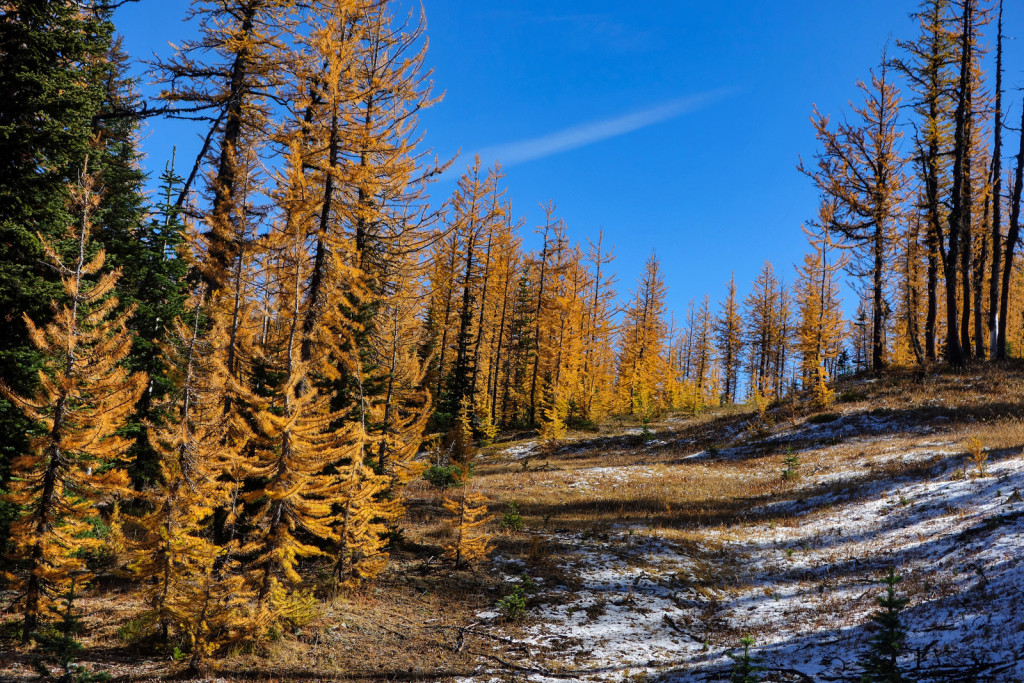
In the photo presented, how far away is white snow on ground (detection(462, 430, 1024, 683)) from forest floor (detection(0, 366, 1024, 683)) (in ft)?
0.14

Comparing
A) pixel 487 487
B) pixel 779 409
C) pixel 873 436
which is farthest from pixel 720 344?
pixel 487 487

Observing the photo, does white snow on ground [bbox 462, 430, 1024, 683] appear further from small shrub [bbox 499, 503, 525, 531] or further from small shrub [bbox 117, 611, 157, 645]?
small shrub [bbox 117, 611, 157, 645]

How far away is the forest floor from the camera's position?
741 cm

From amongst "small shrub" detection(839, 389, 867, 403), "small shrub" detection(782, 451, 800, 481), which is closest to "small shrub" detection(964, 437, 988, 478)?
"small shrub" detection(782, 451, 800, 481)

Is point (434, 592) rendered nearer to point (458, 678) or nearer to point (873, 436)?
point (458, 678)

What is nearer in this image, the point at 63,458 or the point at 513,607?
the point at 63,458

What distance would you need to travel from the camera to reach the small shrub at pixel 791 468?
17.2 m

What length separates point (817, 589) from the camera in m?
9.82

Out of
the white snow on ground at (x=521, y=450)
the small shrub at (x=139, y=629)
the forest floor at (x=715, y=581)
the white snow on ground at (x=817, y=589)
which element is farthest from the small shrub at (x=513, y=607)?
the white snow on ground at (x=521, y=450)

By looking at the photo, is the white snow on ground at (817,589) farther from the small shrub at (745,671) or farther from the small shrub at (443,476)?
the small shrub at (443,476)

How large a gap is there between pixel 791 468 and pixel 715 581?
8358mm

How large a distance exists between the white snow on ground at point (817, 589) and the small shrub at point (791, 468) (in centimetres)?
198

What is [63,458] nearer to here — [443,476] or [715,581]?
[443,476]

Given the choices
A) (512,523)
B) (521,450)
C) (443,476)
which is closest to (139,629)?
(512,523)
